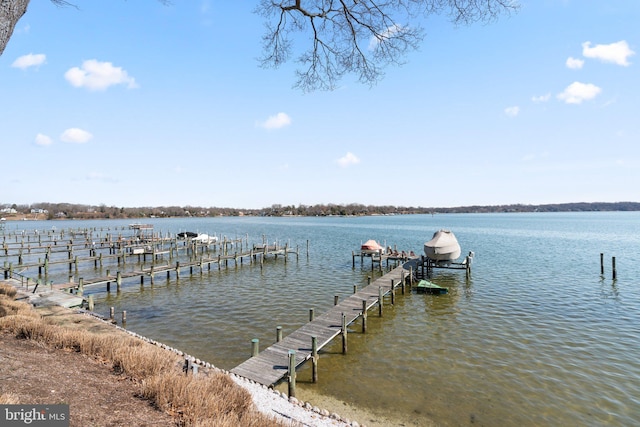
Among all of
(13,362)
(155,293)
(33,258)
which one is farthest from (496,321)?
(33,258)

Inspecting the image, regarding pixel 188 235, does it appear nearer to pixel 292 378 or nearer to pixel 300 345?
pixel 300 345

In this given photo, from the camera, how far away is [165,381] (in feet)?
23.5

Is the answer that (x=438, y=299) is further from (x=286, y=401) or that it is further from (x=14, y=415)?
(x=14, y=415)

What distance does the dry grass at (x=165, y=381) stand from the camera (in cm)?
637

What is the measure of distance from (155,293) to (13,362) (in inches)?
782

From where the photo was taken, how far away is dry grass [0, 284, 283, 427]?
20.9 feet

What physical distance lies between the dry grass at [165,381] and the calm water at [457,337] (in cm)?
494

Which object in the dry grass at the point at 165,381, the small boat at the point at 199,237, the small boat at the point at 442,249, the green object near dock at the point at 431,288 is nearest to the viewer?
the dry grass at the point at 165,381

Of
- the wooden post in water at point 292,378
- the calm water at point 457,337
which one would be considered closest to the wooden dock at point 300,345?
the wooden post in water at point 292,378

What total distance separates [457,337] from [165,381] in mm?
14520

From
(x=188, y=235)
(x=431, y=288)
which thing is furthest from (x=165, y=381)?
(x=188, y=235)

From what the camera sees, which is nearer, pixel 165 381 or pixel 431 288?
pixel 165 381

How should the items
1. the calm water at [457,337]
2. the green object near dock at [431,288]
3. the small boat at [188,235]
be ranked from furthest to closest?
the small boat at [188,235], the green object near dock at [431,288], the calm water at [457,337]

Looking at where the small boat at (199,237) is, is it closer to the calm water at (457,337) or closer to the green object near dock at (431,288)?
the calm water at (457,337)
